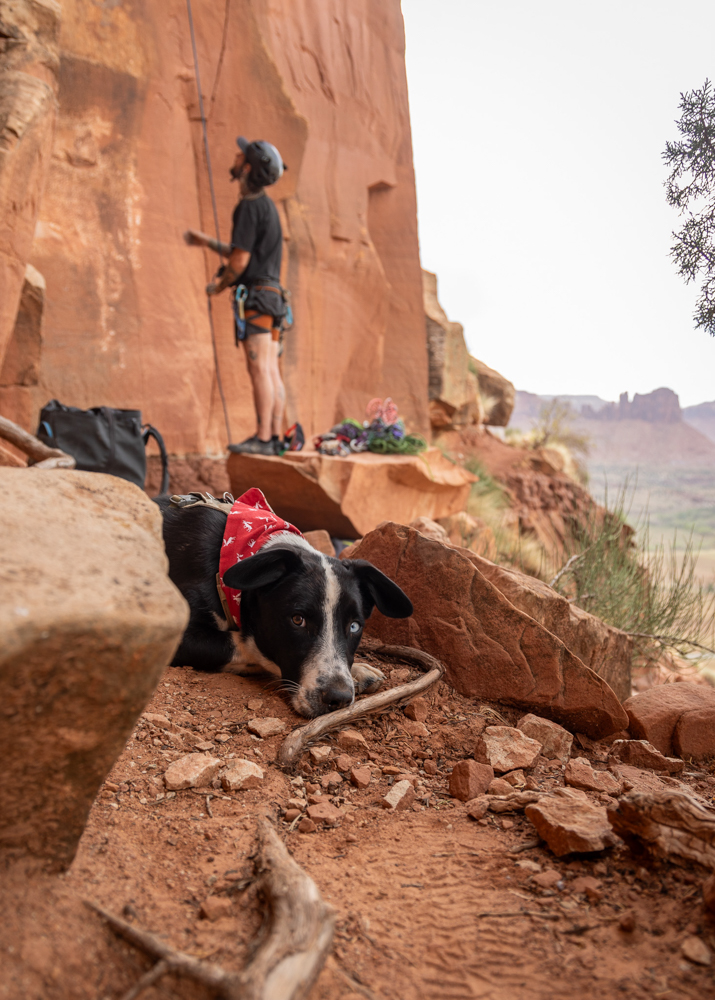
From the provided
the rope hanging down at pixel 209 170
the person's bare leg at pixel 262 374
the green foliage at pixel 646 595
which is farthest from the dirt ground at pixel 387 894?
the rope hanging down at pixel 209 170

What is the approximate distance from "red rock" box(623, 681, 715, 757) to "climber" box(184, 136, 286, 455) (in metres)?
4.94

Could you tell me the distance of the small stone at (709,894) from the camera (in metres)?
1.44

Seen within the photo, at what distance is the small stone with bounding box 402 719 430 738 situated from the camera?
8.90 ft

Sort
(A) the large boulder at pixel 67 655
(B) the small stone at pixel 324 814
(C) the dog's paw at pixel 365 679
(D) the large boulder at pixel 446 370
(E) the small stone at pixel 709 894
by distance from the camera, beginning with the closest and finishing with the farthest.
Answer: (A) the large boulder at pixel 67 655
(E) the small stone at pixel 709 894
(B) the small stone at pixel 324 814
(C) the dog's paw at pixel 365 679
(D) the large boulder at pixel 446 370

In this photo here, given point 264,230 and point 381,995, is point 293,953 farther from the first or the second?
point 264,230

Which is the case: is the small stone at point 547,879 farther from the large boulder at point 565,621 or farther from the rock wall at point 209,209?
the rock wall at point 209,209

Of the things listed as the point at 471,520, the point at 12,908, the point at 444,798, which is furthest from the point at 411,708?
the point at 471,520

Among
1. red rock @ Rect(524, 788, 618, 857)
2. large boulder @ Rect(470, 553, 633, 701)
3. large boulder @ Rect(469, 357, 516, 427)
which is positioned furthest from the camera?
large boulder @ Rect(469, 357, 516, 427)

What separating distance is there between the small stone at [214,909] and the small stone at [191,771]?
2.01 ft

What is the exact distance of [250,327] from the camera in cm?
731

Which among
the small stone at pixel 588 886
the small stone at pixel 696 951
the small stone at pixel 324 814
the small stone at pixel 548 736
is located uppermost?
the small stone at pixel 696 951

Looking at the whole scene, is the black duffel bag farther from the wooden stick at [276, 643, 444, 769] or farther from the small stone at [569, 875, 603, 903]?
the small stone at [569, 875, 603, 903]

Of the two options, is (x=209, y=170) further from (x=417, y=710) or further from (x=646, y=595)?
(x=417, y=710)

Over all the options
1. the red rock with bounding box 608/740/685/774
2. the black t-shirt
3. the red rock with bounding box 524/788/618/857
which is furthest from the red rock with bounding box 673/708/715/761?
the black t-shirt
